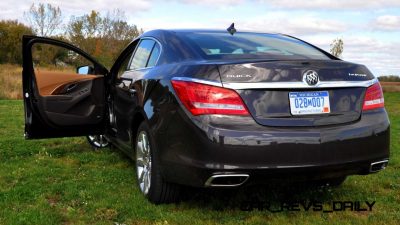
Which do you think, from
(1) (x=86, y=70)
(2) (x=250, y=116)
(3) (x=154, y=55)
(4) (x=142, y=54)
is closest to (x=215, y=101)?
(2) (x=250, y=116)

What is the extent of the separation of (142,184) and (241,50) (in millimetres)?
1531

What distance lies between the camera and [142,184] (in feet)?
14.3

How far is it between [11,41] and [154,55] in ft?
144

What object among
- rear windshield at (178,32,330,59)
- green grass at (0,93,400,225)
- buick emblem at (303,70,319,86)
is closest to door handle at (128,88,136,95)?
rear windshield at (178,32,330,59)

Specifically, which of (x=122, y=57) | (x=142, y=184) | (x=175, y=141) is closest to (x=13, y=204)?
(x=142, y=184)

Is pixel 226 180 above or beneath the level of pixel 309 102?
beneath

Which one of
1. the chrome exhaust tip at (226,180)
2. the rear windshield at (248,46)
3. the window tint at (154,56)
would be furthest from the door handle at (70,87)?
the chrome exhaust tip at (226,180)

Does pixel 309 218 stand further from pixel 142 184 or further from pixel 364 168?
pixel 142 184

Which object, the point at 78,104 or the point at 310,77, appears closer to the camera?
the point at 310,77

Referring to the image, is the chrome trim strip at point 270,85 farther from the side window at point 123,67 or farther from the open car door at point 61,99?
the open car door at point 61,99

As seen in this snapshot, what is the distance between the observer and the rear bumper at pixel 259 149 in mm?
3184

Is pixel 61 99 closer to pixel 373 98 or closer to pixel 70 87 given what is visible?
pixel 70 87

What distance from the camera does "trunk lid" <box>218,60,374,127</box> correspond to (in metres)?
3.25

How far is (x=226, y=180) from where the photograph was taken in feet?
10.8
